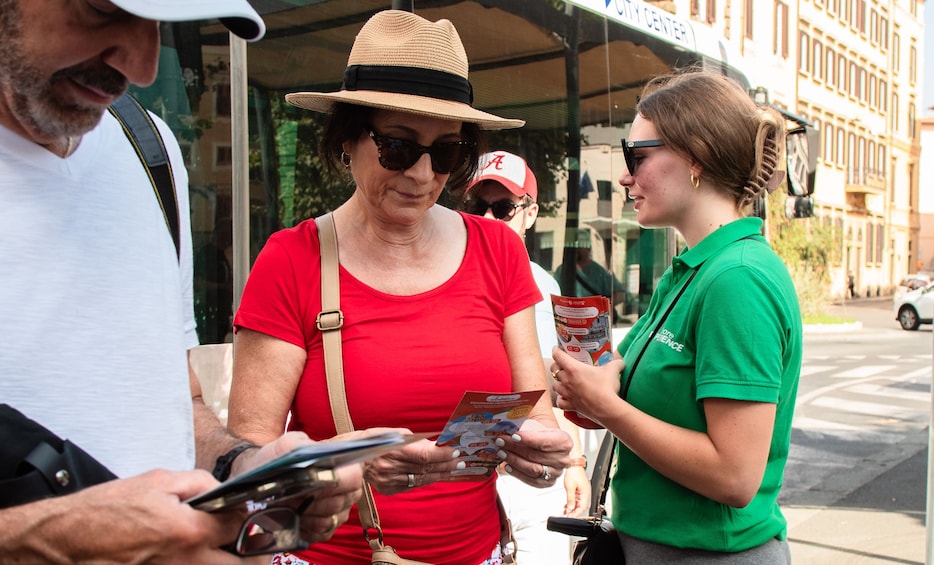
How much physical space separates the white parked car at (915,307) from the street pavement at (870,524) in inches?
723

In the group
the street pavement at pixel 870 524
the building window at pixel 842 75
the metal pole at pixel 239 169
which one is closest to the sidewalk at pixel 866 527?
the street pavement at pixel 870 524

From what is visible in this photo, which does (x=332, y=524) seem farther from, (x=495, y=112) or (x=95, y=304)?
(x=495, y=112)

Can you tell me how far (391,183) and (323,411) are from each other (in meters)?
0.57

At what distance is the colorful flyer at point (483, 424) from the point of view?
5.71ft

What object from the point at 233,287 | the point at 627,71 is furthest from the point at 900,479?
the point at 233,287

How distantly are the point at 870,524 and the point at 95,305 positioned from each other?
21.4 ft

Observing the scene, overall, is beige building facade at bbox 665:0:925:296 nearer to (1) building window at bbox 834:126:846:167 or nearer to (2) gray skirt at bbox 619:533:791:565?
(1) building window at bbox 834:126:846:167

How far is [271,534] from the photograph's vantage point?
1166 millimetres

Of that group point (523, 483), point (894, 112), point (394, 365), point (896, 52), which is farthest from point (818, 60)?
point (394, 365)

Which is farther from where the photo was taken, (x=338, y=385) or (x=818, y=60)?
(x=818, y=60)

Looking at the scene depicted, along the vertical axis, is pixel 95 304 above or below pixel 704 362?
above

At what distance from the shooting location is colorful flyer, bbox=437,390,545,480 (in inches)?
68.6

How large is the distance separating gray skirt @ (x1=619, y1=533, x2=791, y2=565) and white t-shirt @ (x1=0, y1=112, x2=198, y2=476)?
1.13 meters

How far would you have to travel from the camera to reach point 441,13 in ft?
13.7
